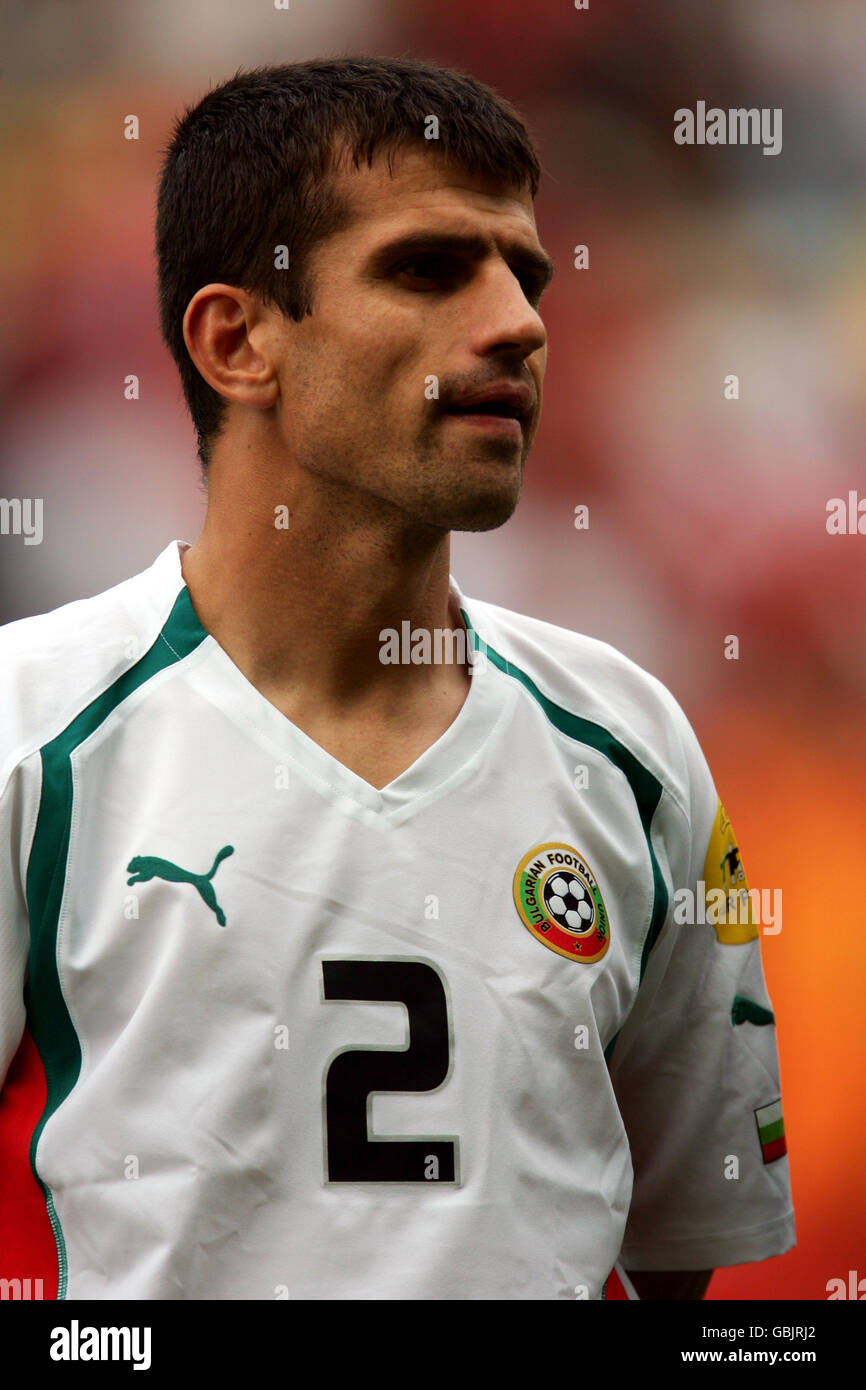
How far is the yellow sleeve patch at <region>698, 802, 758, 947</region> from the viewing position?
67.0 inches

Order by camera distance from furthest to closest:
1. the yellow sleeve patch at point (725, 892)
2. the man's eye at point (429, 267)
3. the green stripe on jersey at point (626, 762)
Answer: the yellow sleeve patch at point (725, 892) < the green stripe on jersey at point (626, 762) < the man's eye at point (429, 267)

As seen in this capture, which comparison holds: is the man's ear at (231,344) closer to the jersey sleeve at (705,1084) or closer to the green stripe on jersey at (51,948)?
the green stripe on jersey at (51,948)

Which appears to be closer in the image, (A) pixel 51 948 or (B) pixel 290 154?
(A) pixel 51 948

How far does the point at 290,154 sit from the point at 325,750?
623 millimetres

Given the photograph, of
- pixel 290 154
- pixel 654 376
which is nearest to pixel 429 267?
pixel 290 154

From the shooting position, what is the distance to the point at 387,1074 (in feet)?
4.51

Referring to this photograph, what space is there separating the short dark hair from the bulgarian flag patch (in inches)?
40.5

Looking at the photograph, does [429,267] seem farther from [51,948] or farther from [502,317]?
[51,948]

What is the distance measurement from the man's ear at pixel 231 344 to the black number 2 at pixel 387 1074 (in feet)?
1.98

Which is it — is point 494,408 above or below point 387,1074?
above

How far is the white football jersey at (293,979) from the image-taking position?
1.32m

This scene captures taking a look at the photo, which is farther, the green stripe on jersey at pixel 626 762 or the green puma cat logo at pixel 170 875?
the green stripe on jersey at pixel 626 762

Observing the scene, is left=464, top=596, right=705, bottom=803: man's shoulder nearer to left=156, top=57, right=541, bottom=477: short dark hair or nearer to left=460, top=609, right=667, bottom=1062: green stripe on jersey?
left=460, top=609, right=667, bottom=1062: green stripe on jersey

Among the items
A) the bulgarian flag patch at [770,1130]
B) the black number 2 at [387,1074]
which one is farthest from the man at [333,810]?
the bulgarian flag patch at [770,1130]
